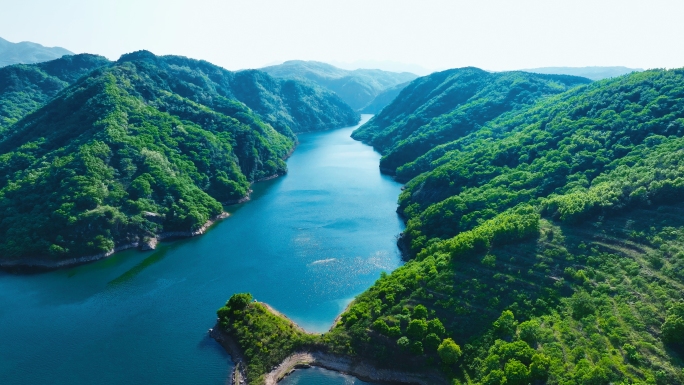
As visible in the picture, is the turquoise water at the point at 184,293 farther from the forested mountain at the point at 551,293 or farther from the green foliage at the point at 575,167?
the green foliage at the point at 575,167

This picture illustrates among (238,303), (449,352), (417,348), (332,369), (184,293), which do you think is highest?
(238,303)

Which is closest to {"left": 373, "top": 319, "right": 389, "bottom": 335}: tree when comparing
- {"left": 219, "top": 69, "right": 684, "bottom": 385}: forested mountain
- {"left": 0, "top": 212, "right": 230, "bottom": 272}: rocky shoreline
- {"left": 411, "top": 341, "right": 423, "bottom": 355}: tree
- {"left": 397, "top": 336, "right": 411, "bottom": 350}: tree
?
{"left": 219, "top": 69, "right": 684, "bottom": 385}: forested mountain

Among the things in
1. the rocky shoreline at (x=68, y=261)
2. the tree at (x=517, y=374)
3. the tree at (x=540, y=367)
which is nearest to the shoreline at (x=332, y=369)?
the tree at (x=517, y=374)

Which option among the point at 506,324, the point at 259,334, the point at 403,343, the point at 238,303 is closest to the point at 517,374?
the point at 506,324

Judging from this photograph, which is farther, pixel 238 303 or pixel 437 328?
pixel 238 303

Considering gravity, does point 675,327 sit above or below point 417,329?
above

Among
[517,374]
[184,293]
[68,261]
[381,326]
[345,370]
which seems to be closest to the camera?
[517,374]

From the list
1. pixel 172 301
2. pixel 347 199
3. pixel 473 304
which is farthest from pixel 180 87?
pixel 473 304

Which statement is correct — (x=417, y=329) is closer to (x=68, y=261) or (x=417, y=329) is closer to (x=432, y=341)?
(x=432, y=341)
